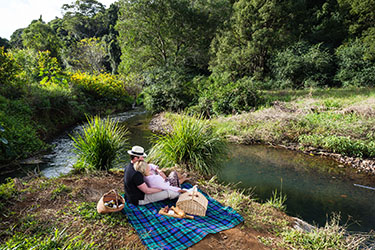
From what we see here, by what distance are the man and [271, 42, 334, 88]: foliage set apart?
568 inches

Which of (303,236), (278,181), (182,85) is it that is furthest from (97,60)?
(303,236)

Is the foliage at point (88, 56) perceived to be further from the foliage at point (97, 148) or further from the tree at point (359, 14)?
the tree at point (359, 14)

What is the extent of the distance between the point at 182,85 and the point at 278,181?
28.1 ft

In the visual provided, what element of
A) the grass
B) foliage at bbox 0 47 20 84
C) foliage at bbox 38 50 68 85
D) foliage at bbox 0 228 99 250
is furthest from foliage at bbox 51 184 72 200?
foliage at bbox 0 47 20 84

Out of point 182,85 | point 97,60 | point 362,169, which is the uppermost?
point 97,60

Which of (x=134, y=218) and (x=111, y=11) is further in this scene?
(x=111, y=11)

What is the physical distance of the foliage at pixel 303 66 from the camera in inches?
585

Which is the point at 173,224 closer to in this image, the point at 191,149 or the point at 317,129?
the point at 191,149

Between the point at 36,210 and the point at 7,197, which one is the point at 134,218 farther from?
the point at 7,197

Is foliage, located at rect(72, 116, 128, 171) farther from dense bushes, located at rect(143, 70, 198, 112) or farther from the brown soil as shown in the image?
dense bushes, located at rect(143, 70, 198, 112)

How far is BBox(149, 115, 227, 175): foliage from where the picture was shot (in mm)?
4613

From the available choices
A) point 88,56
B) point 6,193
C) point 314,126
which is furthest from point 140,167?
point 88,56

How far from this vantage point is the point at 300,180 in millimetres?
5277

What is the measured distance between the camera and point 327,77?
15.1m
